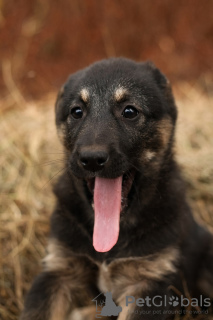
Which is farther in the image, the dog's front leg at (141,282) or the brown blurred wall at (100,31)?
the brown blurred wall at (100,31)

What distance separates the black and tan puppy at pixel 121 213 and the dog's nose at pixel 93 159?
6.2 inches

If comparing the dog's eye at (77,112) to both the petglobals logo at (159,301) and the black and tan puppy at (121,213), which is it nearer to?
the black and tan puppy at (121,213)

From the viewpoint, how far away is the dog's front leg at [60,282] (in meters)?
3.78

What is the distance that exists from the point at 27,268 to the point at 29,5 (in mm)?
10980

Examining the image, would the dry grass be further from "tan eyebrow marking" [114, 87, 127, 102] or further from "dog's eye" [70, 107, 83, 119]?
"tan eyebrow marking" [114, 87, 127, 102]

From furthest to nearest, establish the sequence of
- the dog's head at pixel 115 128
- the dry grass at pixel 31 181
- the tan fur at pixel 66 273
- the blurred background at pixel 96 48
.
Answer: the blurred background at pixel 96 48, the dry grass at pixel 31 181, the tan fur at pixel 66 273, the dog's head at pixel 115 128

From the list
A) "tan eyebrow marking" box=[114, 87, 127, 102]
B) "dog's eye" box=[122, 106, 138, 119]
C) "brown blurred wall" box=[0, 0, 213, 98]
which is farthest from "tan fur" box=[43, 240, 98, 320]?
"brown blurred wall" box=[0, 0, 213, 98]

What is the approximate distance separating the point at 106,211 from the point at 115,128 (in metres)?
0.66

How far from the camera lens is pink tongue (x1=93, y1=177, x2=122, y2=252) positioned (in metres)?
3.53

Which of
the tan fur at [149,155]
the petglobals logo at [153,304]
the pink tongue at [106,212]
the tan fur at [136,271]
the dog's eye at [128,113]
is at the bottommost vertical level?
the petglobals logo at [153,304]

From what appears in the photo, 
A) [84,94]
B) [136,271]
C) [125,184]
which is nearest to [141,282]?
[136,271]

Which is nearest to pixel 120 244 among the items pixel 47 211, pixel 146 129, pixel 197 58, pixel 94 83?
pixel 146 129

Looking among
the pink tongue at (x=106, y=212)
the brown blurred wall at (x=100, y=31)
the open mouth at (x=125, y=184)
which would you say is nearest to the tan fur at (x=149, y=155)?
the open mouth at (x=125, y=184)

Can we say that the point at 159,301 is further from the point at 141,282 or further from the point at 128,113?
the point at 128,113
